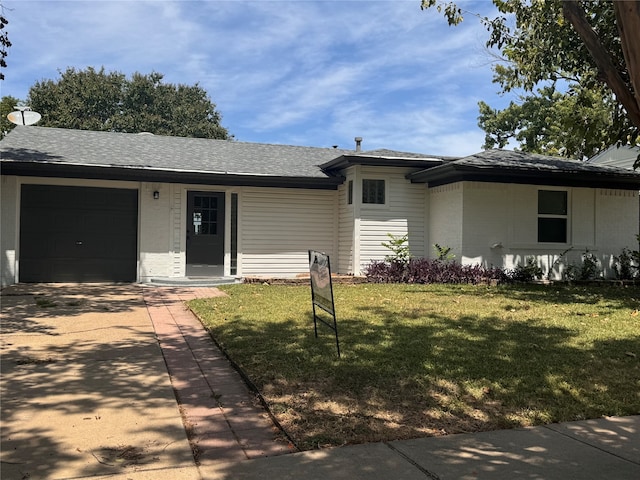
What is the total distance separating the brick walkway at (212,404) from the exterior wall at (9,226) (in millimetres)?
7031

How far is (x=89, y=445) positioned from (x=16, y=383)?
71.5 inches

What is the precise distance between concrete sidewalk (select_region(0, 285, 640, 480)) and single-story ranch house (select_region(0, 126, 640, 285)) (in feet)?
25.3

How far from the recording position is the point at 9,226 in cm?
1247

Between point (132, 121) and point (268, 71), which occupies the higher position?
point (132, 121)

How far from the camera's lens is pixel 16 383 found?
477 cm

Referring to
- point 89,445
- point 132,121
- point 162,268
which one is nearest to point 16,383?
point 89,445

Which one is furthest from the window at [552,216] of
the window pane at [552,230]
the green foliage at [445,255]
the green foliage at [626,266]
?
the green foliage at [445,255]

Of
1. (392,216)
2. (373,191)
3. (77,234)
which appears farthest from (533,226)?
(77,234)

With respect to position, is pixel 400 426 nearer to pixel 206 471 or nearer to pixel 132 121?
pixel 206 471

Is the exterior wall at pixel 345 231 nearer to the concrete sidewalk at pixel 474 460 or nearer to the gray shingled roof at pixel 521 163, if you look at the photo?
the gray shingled roof at pixel 521 163

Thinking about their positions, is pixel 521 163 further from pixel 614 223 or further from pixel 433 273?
pixel 433 273

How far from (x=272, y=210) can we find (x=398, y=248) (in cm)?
373

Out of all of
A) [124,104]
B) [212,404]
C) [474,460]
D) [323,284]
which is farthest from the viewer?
[124,104]

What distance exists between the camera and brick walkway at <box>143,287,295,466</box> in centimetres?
349
